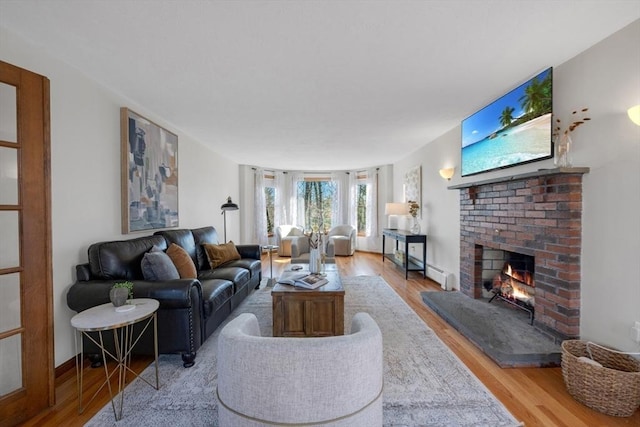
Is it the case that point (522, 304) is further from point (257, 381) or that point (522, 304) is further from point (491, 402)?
point (257, 381)

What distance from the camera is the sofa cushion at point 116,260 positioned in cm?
219

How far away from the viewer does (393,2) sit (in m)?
1.50

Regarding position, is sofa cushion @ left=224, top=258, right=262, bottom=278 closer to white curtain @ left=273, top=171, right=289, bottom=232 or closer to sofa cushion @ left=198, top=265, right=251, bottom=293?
sofa cushion @ left=198, top=265, right=251, bottom=293

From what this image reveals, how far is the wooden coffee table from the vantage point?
2490 millimetres

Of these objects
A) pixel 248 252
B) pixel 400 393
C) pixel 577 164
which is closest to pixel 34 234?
pixel 400 393

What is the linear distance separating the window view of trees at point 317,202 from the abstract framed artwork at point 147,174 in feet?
15.2

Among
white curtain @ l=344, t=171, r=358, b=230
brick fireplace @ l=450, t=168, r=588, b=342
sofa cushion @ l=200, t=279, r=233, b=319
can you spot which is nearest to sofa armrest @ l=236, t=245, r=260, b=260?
sofa cushion @ l=200, t=279, r=233, b=319

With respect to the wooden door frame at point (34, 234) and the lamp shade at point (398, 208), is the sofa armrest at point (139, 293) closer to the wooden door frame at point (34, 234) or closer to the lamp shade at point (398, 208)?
the wooden door frame at point (34, 234)

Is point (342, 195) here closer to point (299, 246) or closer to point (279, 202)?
point (279, 202)

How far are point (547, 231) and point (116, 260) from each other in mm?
3646

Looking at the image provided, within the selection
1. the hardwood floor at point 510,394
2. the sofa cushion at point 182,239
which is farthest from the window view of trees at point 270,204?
the hardwood floor at point 510,394

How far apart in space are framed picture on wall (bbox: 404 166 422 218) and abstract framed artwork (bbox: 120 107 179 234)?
4104 millimetres

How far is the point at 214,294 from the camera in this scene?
2.45 m

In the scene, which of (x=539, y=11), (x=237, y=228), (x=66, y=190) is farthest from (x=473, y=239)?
(x=237, y=228)
